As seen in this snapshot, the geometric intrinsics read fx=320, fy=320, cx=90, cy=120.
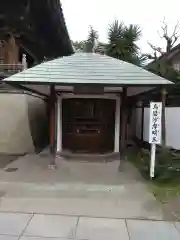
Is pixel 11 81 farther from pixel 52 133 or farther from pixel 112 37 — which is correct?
Answer: pixel 112 37

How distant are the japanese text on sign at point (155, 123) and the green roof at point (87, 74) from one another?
2.24 ft

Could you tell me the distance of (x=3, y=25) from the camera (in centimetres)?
1231

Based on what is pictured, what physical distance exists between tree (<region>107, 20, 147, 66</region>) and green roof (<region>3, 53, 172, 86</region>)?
7710 millimetres

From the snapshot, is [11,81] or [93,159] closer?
[11,81]

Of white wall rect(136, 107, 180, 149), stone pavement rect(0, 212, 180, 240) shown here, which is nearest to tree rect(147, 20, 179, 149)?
white wall rect(136, 107, 180, 149)

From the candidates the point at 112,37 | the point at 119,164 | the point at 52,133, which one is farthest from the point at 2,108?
the point at 112,37

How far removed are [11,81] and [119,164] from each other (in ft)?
13.3

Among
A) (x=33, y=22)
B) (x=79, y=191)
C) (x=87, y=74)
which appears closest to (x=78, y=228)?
(x=79, y=191)

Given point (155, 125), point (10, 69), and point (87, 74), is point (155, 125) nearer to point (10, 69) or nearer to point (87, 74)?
→ point (87, 74)

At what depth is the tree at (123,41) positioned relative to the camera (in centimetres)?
1772

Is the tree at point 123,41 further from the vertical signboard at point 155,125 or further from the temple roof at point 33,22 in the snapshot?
the vertical signboard at point 155,125

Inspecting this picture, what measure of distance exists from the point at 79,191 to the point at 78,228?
205cm

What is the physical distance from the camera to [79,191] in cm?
680

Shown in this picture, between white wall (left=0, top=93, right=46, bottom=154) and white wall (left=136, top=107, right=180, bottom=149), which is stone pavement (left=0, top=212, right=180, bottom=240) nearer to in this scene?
white wall (left=136, top=107, right=180, bottom=149)
